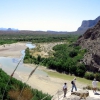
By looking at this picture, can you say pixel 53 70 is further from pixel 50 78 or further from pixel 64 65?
pixel 50 78

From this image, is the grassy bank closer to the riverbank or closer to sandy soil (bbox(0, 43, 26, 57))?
the riverbank

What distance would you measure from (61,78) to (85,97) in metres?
23.2

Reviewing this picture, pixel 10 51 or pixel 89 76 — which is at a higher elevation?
pixel 89 76

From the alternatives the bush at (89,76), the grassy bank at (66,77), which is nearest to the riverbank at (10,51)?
the grassy bank at (66,77)

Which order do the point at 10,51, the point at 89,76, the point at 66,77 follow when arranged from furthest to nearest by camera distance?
1. the point at 10,51
2. the point at 66,77
3. the point at 89,76

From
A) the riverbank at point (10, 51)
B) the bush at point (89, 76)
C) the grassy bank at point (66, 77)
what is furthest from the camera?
the riverbank at point (10, 51)

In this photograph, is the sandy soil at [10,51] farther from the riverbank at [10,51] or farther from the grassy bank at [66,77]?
the grassy bank at [66,77]

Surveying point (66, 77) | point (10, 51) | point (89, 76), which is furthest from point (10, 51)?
point (89, 76)

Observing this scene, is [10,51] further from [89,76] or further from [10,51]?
[89,76]

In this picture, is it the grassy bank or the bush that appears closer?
the grassy bank

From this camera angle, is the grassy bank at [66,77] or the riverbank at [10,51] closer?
the grassy bank at [66,77]

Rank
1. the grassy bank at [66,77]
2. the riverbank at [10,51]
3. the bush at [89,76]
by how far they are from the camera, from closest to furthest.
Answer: the grassy bank at [66,77] < the bush at [89,76] < the riverbank at [10,51]

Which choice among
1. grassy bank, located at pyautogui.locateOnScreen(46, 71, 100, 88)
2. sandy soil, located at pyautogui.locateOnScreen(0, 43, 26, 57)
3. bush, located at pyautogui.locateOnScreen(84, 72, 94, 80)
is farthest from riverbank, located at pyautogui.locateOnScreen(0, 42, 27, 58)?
bush, located at pyautogui.locateOnScreen(84, 72, 94, 80)

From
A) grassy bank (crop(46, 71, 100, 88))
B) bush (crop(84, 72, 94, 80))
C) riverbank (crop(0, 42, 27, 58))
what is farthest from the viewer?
riverbank (crop(0, 42, 27, 58))
